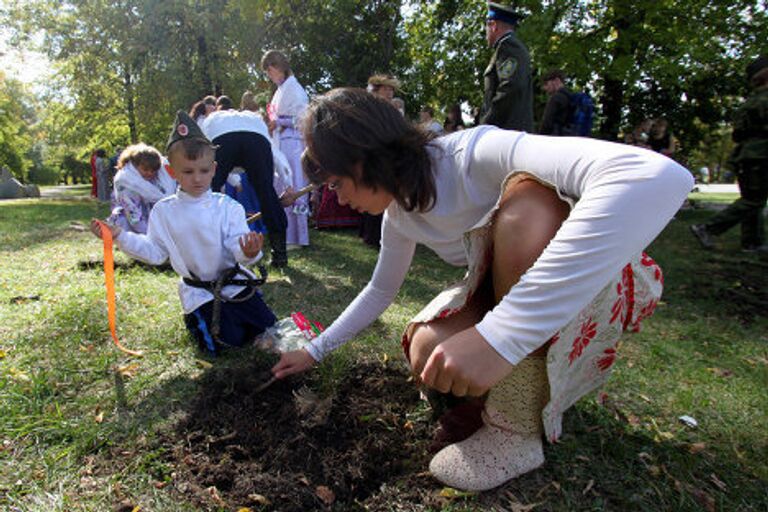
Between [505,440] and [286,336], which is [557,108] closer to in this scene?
[286,336]

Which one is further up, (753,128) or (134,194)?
(753,128)

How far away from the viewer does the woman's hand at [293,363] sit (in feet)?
6.70

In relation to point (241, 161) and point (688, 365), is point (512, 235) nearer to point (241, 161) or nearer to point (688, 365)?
point (688, 365)

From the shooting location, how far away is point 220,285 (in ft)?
8.59

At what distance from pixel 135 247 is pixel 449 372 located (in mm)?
1998

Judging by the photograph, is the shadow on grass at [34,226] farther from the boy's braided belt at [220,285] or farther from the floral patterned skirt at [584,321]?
the floral patterned skirt at [584,321]

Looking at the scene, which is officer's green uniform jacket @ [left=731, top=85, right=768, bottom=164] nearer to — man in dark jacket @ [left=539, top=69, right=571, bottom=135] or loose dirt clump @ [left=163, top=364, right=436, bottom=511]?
man in dark jacket @ [left=539, top=69, right=571, bottom=135]

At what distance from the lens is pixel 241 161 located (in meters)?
4.59

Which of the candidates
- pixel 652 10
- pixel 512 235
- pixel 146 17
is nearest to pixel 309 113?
pixel 512 235

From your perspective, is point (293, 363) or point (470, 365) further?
point (293, 363)

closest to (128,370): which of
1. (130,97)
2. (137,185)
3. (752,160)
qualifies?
(137,185)

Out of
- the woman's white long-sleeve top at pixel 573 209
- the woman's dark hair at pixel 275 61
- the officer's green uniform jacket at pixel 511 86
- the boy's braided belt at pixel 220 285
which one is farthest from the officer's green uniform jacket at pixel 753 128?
the boy's braided belt at pixel 220 285

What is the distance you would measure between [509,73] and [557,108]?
217 centimetres

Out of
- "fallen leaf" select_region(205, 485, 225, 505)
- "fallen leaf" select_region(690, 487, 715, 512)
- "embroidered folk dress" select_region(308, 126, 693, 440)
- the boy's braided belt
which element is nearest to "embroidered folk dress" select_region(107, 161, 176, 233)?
the boy's braided belt
